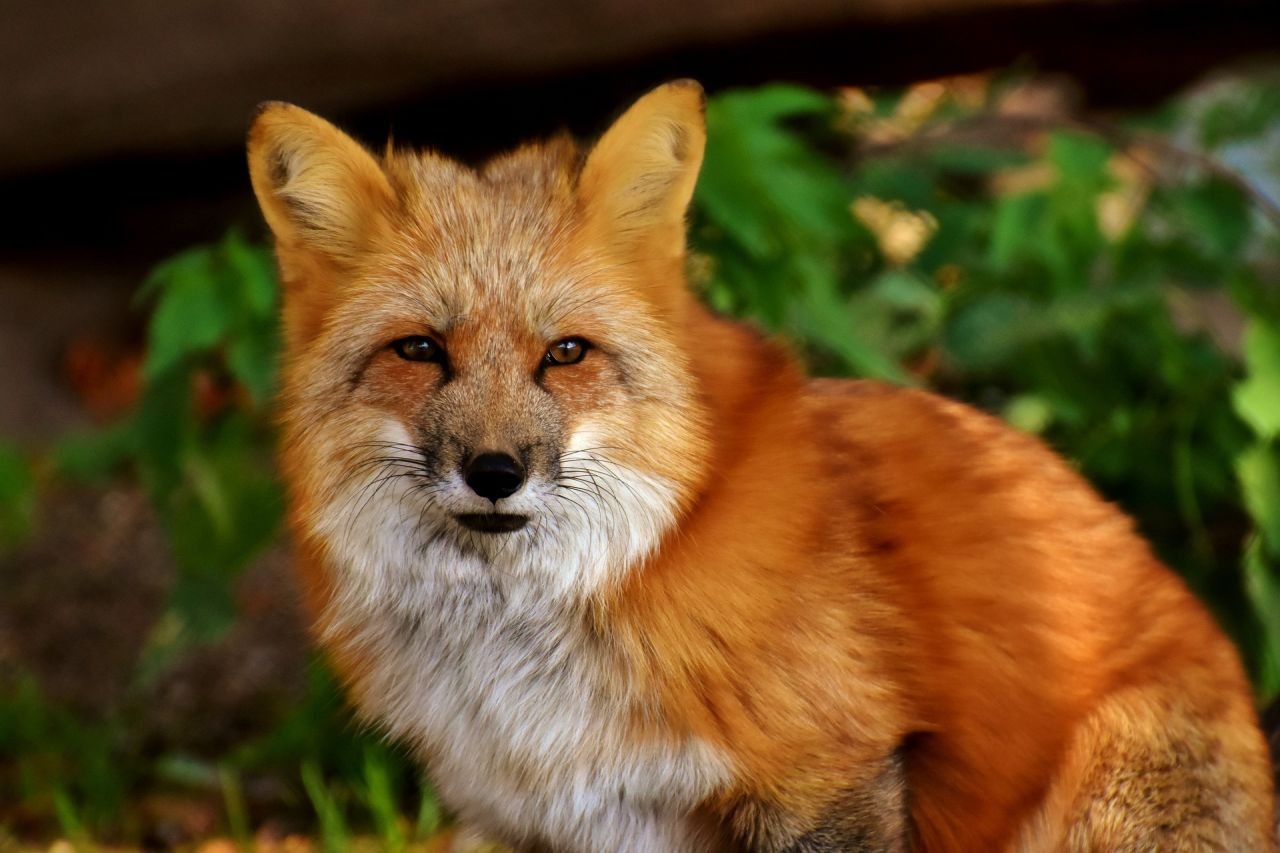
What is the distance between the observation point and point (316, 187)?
2.92 meters

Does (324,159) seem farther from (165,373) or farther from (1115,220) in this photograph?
(1115,220)

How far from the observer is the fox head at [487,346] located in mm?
2713

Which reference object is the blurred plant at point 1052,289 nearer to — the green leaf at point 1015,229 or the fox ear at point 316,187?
the green leaf at point 1015,229

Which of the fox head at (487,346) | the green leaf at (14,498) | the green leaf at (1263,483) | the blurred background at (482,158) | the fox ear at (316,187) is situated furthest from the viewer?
the green leaf at (14,498)

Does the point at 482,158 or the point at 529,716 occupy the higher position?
the point at 482,158

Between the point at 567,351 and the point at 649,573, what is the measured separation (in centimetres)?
50

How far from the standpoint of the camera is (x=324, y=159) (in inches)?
114

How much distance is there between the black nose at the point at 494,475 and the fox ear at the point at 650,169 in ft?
2.11

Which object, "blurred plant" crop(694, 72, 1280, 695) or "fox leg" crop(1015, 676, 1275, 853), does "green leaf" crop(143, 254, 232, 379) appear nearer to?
"blurred plant" crop(694, 72, 1280, 695)

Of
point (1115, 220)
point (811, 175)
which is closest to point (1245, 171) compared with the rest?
point (1115, 220)

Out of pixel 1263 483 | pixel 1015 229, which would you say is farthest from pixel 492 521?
pixel 1015 229

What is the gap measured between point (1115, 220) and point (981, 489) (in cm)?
605

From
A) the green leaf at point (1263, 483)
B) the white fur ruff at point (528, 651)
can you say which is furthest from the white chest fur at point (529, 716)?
the green leaf at point (1263, 483)

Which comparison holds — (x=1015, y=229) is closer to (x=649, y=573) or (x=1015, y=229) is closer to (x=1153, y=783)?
(x=1153, y=783)
